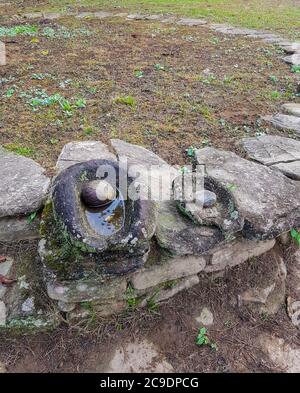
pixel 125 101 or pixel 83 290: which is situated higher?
pixel 125 101

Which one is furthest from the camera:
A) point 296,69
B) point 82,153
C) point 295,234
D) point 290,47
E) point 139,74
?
point 290,47

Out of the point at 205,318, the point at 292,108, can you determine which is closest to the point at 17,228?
the point at 205,318

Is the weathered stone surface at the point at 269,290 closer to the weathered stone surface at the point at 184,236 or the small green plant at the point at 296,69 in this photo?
the weathered stone surface at the point at 184,236

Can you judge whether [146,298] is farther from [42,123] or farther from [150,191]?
[42,123]

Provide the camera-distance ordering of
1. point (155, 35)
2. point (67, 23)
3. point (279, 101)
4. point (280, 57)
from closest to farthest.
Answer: point (279, 101), point (280, 57), point (155, 35), point (67, 23)

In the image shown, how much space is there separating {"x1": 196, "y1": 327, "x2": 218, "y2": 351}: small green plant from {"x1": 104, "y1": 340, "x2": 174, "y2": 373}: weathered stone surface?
191 mm

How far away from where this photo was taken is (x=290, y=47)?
461 centimetres

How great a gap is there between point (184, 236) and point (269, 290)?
2.30ft

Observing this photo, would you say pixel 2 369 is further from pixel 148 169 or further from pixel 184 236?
pixel 148 169

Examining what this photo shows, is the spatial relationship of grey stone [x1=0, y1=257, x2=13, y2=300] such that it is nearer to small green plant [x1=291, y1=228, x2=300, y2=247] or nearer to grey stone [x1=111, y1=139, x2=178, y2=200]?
grey stone [x1=111, y1=139, x2=178, y2=200]

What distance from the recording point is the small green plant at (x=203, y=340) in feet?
5.90

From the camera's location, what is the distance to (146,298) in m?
1.84
